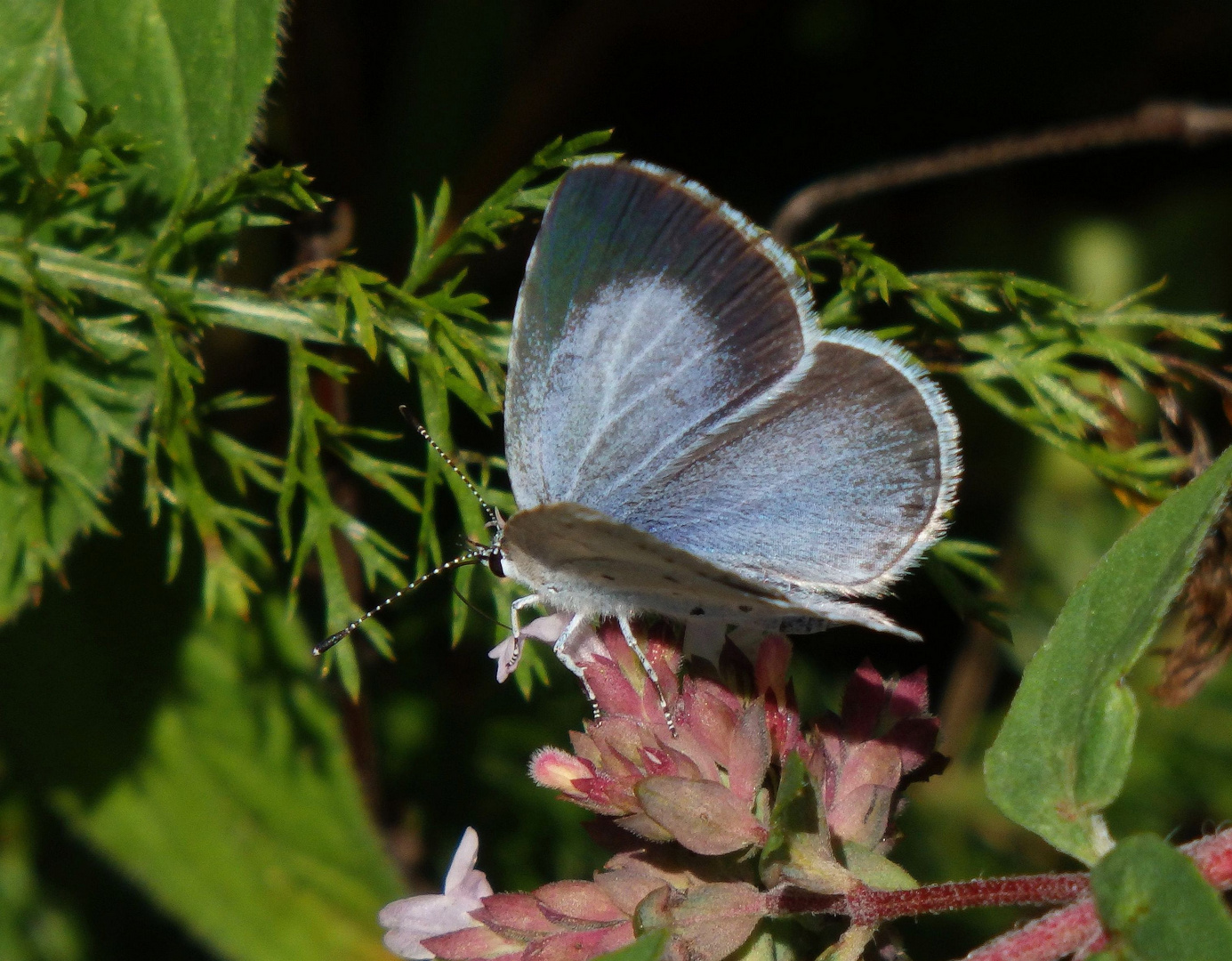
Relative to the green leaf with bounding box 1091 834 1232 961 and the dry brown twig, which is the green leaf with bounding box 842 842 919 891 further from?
the dry brown twig

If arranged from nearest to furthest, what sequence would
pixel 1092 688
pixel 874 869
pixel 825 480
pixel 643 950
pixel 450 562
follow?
pixel 643 950 → pixel 1092 688 → pixel 874 869 → pixel 825 480 → pixel 450 562

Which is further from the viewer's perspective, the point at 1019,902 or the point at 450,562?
the point at 450,562

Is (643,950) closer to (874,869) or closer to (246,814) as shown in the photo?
(874,869)

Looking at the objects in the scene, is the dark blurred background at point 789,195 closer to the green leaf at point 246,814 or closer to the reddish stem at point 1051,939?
the green leaf at point 246,814

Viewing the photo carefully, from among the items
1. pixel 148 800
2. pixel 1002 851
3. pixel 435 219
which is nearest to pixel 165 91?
pixel 435 219

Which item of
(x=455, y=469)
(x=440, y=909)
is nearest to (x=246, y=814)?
(x=440, y=909)

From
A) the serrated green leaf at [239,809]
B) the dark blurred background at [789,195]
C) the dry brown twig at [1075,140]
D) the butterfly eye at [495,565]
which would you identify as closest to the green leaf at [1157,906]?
the butterfly eye at [495,565]
